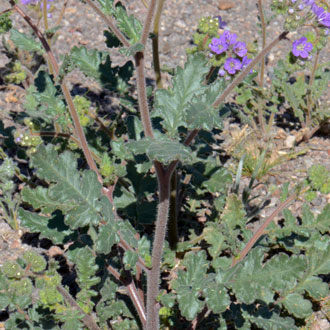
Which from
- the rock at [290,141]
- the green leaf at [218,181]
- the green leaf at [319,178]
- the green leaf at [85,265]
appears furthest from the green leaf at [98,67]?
the rock at [290,141]

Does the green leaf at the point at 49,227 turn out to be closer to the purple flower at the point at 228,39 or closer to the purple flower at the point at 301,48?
the purple flower at the point at 228,39

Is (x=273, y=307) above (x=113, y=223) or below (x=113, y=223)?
below

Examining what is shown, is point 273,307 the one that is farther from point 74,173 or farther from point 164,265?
point 74,173

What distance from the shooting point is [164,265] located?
9.12 ft

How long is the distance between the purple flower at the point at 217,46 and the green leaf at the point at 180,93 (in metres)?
0.41

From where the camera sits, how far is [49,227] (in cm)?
259

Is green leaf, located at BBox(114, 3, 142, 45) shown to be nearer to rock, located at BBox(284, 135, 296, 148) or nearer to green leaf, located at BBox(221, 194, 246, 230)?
green leaf, located at BBox(221, 194, 246, 230)

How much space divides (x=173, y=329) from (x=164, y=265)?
33 centimetres

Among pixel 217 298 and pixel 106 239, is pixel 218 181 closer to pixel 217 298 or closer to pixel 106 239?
pixel 217 298

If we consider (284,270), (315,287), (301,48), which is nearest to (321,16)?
(301,48)

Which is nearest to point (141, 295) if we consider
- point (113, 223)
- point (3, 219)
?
point (113, 223)

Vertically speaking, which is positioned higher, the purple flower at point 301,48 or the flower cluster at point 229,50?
the flower cluster at point 229,50

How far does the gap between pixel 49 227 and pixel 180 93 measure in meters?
0.85

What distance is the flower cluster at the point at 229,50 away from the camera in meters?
2.73
